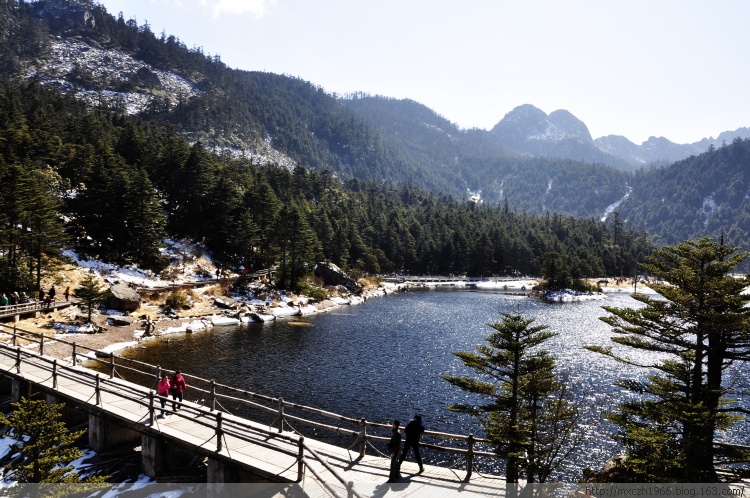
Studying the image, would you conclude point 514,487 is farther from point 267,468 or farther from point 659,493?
point 267,468

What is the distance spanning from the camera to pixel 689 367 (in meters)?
15.3

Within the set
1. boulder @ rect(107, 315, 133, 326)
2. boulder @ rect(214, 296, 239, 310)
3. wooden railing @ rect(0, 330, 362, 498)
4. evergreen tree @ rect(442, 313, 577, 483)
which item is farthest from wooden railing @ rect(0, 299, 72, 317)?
evergreen tree @ rect(442, 313, 577, 483)

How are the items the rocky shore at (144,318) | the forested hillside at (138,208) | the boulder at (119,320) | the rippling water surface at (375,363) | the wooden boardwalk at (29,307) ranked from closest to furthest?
the rippling water surface at (375,363) < the wooden boardwalk at (29,307) < the rocky shore at (144,318) < the forested hillside at (138,208) < the boulder at (119,320)

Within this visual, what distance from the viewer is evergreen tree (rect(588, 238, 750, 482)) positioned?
13.4 metres

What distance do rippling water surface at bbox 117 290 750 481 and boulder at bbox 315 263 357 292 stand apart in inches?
913

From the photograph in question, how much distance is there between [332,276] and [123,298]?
48.6 meters

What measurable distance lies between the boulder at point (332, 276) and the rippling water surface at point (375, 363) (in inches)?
913

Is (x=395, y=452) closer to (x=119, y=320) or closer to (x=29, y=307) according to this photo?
(x=29, y=307)

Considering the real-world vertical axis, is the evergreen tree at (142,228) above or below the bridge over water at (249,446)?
above

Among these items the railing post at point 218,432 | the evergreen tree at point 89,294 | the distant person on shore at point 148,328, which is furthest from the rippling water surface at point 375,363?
the railing post at point 218,432

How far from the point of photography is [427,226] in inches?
6590

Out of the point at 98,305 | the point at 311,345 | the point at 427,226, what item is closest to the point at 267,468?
the point at 311,345

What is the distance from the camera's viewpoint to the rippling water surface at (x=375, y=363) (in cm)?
2892

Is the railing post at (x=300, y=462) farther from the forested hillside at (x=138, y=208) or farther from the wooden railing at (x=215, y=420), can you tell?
the forested hillside at (x=138, y=208)
